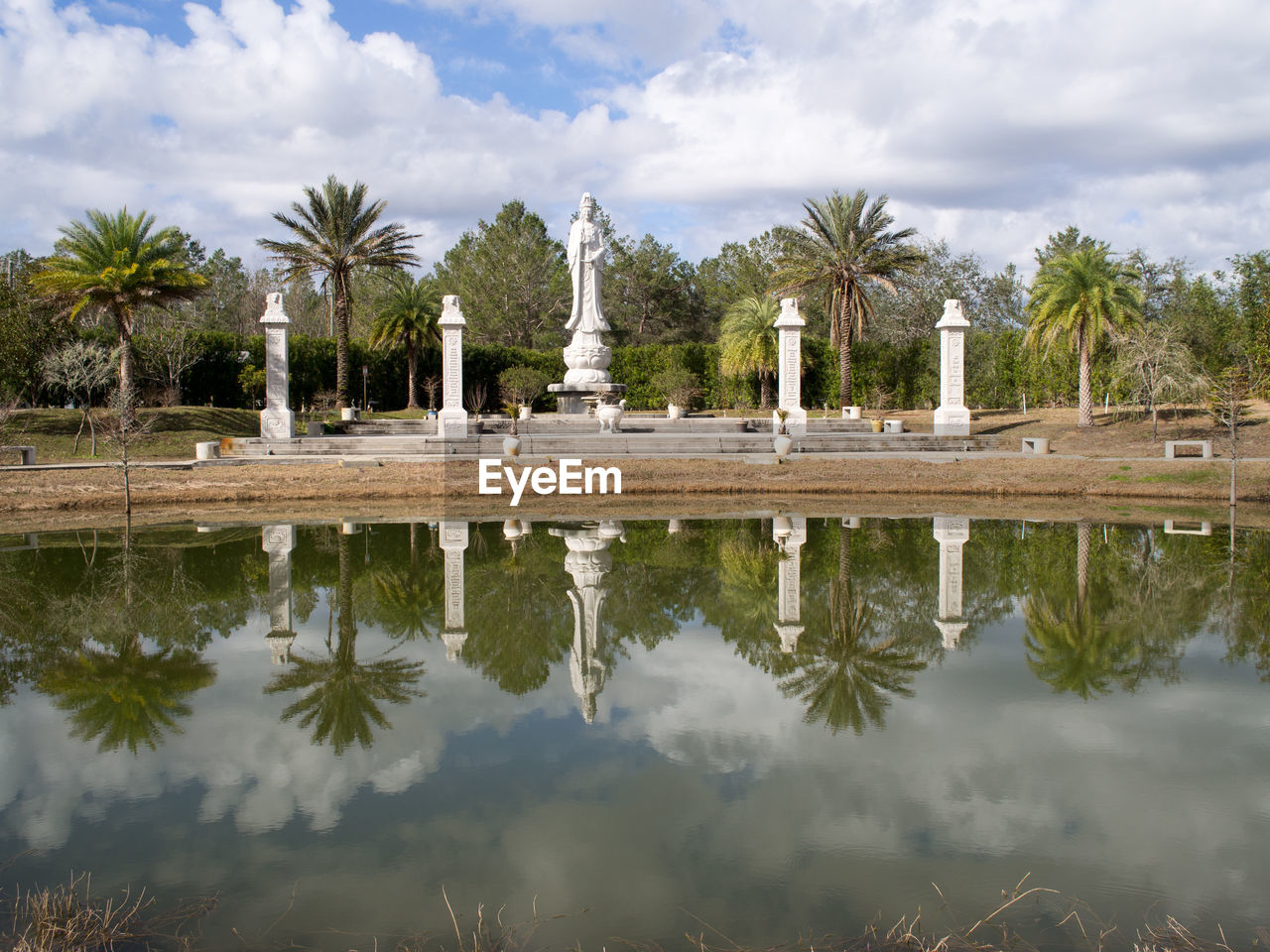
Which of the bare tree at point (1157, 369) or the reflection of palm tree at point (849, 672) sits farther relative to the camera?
the bare tree at point (1157, 369)

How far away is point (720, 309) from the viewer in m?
50.7

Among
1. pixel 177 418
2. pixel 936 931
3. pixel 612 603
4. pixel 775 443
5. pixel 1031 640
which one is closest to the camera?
pixel 936 931

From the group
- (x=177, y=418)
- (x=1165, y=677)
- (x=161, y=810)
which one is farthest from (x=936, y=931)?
(x=177, y=418)

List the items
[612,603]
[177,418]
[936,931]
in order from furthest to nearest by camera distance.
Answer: [177,418], [612,603], [936,931]

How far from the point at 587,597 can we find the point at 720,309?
1660 inches

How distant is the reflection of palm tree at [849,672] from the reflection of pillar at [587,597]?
1508mm

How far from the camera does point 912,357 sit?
36250 millimetres

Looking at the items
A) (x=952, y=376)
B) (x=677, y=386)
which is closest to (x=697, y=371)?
(x=677, y=386)

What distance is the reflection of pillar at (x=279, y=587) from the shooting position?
843cm

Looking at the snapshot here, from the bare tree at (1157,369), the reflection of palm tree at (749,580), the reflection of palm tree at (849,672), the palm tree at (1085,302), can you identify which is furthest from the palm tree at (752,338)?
the reflection of palm tree at (849,672)

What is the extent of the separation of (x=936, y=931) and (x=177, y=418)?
2759cm

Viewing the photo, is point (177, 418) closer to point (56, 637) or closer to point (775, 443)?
point (775, 443)

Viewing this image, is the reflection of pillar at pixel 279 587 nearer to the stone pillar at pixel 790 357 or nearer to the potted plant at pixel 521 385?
the stone pillar at pixel 790 357

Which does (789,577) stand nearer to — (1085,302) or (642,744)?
(642,744)
